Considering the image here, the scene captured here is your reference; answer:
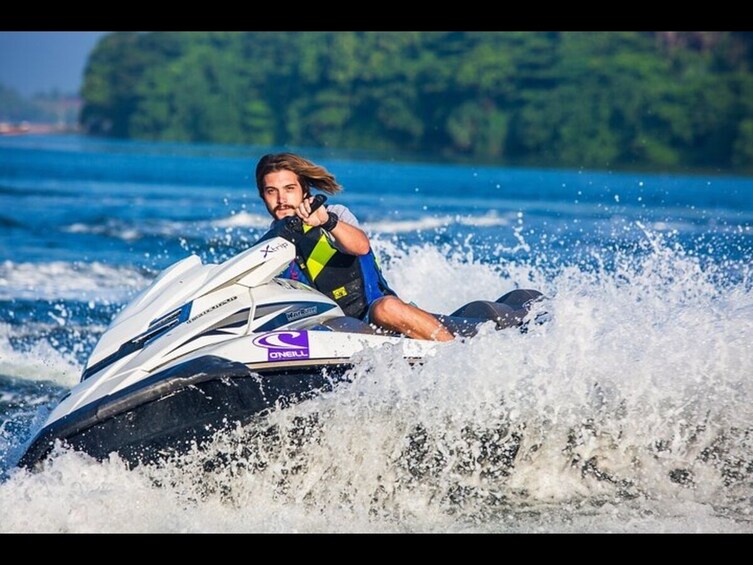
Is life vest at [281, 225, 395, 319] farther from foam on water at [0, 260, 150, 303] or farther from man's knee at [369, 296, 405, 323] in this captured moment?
foam on water at [0, 260, 150, 303]

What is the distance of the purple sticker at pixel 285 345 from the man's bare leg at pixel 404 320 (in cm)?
38

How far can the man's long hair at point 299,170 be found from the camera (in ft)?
18.8

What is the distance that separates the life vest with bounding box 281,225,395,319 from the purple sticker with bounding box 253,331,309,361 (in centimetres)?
54

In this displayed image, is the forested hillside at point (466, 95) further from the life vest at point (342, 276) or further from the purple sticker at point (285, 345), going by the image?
the purple sticker at point (285, 345)

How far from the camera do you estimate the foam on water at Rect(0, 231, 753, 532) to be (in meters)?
5.36

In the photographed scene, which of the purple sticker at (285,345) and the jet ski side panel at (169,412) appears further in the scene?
the purple sticker at (285,345)

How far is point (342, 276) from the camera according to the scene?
5.93 meters

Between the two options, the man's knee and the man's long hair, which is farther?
the man's long hair

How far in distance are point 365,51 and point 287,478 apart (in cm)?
6230

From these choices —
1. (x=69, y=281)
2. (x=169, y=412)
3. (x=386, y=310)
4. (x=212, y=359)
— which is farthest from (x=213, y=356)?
(x=69, y=281)

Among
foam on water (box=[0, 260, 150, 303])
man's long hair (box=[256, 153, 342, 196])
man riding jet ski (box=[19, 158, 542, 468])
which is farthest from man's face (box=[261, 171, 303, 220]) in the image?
foam on water (box=[0, 260, 150, 303])

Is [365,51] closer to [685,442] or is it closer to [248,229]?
[248,229]

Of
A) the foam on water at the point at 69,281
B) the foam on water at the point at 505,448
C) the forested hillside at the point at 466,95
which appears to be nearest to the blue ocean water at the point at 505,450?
the foam on water at the point at 505,448
